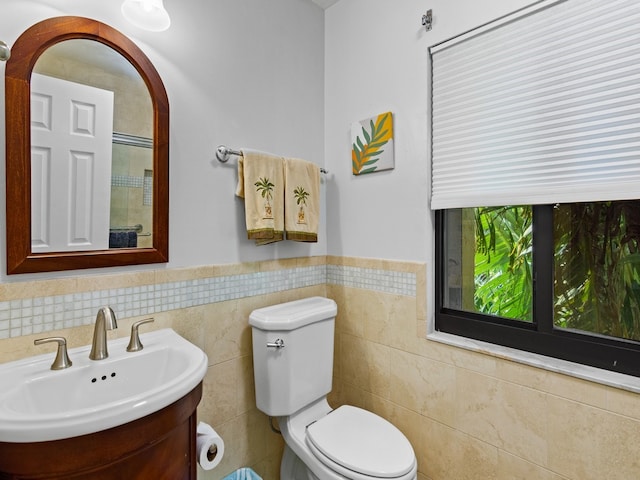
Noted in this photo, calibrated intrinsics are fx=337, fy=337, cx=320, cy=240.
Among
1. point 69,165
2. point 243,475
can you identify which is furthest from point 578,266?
point 69,165

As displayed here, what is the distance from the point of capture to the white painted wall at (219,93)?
1288 millimetres

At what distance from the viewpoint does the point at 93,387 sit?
1026mm

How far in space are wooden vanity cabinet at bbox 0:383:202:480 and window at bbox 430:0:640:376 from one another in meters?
1.14

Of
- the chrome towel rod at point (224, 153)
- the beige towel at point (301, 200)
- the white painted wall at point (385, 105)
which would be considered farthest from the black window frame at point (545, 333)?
the chrome towel rod at point (224, 153)

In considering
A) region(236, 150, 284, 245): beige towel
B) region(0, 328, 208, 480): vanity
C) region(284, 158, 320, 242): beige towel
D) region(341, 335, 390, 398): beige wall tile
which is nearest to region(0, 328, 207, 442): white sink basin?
region(0, 328, 208, 480): vanity

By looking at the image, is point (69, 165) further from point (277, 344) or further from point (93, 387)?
point (277, 344)

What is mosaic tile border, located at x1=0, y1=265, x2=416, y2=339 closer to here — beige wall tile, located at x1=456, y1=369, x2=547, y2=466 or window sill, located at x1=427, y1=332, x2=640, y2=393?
window sill, located at x1=427, y1=332, x2=640, y2=393

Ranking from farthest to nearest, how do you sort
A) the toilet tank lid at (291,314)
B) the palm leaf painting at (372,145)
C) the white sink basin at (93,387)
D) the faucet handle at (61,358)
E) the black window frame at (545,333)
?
the palm leaf painting at (372,145)
the toilet tank lid at (291,314)
the black window frame at (545,333)
the faucet handle at (61,358)
the white sink basin at (93,387)

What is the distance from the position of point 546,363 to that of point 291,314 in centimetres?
98

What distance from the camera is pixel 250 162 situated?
4.91ft

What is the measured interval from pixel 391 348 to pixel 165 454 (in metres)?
1.07

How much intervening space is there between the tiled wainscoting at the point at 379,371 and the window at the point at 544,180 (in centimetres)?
16

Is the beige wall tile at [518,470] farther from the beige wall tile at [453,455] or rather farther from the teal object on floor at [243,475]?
the teal object on floor at [243,475]

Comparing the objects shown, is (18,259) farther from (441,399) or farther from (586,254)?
(586,254)
